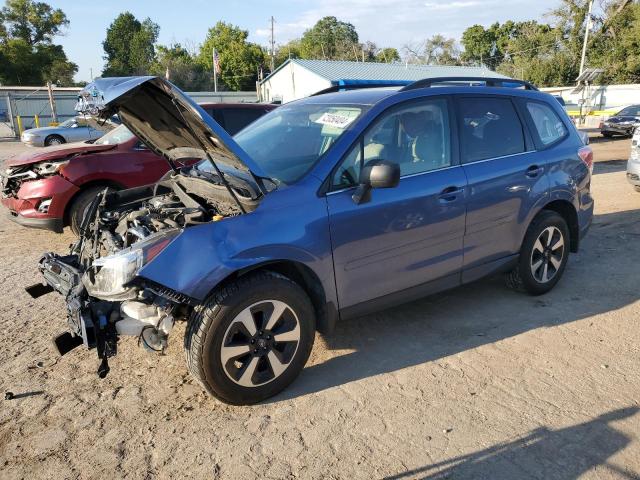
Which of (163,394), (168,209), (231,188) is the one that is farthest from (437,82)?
(163,394)

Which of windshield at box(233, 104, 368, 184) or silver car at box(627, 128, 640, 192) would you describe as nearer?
windshield at box(233, 104, 368, 184)

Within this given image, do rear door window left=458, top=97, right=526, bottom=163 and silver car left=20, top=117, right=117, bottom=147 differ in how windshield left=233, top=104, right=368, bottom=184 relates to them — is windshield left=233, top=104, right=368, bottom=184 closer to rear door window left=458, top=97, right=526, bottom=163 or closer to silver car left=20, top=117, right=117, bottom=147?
rear door window left=458, top=97, right=526, bottom=163

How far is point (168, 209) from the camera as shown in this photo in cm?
346

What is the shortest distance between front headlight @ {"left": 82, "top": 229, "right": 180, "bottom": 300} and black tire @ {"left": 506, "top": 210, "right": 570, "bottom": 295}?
3105 millimetres

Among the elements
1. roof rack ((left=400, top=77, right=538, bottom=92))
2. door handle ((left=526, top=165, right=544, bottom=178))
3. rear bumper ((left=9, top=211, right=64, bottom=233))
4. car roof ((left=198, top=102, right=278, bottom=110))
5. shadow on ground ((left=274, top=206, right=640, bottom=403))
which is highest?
roof rack ((left=400, top=77, right=538, bottom=92))

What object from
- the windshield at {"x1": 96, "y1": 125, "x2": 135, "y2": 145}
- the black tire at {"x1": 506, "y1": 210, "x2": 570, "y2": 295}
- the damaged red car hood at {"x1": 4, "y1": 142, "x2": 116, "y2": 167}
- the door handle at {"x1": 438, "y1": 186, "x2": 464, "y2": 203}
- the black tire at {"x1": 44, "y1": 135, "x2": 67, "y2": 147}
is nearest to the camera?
the door handle at {"x1": 438, "y1": 186, "x2": 464, "y2": 203}

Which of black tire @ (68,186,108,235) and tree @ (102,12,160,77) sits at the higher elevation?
tree @ (102,12,160,77)

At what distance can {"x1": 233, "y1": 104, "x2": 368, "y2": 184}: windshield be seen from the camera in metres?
3.47

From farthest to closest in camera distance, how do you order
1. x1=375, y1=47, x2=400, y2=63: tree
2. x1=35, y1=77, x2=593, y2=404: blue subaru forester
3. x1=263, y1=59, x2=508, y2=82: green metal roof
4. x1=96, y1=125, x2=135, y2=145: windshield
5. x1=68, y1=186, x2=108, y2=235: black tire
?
x1=375, y1=47, x2=400, y2=63: tree < x1=263, y1=59, x2=508, y2=82: green metal roof < x1=96, y1=125, x2=135, y2=145: windshield < x1=68, y1=186, x2=108, y2=235: black tire < x1=35, y1=77, x2=593, y2=404: blue subaru forester

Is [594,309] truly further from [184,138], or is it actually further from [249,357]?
[184,138]

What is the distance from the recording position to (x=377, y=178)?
317cm

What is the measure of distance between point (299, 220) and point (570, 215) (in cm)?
308

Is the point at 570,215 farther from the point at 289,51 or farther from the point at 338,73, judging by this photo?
the point at 289,51

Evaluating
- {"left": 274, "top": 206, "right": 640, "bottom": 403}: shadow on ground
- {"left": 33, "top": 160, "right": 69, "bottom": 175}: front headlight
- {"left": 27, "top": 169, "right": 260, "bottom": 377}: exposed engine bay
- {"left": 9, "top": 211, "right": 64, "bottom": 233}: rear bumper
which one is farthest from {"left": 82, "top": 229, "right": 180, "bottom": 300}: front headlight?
{"left": 33, "top": 160, "right": 69, "bottom": 175}: front headlight
